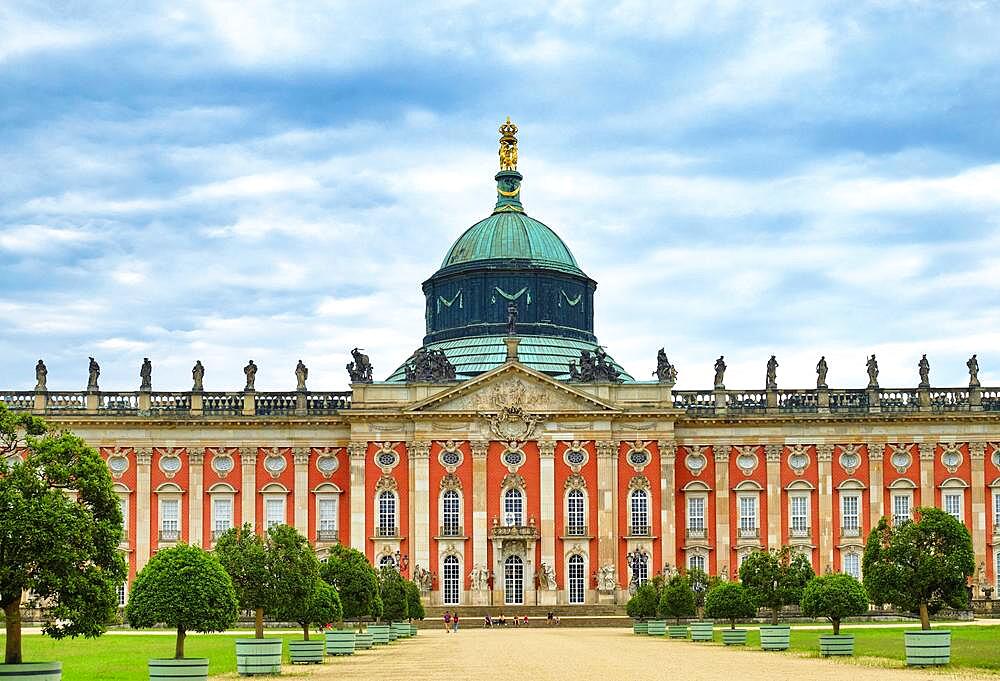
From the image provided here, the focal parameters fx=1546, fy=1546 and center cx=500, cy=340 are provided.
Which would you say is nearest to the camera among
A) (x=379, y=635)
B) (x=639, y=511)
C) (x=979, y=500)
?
(x=379, y=635)

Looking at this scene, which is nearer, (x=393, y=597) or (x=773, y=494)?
(x=393, y=597)

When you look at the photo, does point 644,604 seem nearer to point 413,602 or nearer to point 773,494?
point 413,602

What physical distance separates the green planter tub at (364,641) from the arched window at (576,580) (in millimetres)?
25417

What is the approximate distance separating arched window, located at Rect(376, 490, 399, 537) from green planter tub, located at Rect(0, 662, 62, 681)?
56343mm

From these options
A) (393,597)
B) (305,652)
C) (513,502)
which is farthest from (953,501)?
(305,652)

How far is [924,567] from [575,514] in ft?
134

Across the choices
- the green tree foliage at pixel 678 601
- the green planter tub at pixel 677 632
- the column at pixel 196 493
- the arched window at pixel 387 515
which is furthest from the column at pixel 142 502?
the green planter tub at pixel 677 632

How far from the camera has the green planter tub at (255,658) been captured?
40.2 metres

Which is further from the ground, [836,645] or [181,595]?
[181,595]

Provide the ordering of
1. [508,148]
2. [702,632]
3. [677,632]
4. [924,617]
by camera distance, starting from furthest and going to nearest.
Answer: [508,148]
[677,632]
[702,632]
[924,617]

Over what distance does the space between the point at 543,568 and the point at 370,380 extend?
1426cm

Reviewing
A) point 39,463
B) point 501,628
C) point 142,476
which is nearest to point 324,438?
point 142,476

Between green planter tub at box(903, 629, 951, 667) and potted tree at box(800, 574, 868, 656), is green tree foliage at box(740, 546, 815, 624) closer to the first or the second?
potted tree at box(800, 574, 868, 656)

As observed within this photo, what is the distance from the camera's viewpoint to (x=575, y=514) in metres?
85.0
